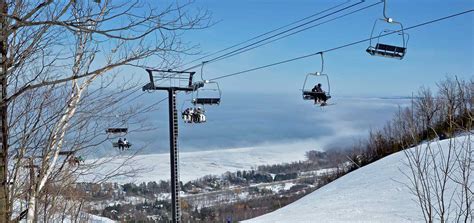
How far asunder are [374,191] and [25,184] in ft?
62.6

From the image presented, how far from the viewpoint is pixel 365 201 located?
797 inches

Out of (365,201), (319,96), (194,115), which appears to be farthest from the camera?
(365,201)

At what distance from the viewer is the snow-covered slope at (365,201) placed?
1722 cm

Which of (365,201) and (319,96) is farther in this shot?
(365,201)

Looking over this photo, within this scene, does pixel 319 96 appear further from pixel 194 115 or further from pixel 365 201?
pixel 365 201

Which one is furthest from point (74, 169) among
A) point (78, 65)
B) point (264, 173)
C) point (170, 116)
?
point (264, 173)

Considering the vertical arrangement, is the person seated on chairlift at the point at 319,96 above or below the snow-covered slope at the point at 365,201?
above

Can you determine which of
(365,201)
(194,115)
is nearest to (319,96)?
(194,115)

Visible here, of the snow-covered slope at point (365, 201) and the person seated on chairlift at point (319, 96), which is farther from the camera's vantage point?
the snow-covered slope at point (365, 201)

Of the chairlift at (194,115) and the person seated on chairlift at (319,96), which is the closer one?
the person seated on chairlift at (319,96)

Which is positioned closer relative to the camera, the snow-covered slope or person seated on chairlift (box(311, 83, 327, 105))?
person seated on chairlift (box(311, 83, 327, 105))

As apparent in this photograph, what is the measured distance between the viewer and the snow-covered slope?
56.5 feet

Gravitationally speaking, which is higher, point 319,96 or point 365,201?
point 319,96

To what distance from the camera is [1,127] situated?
4414 mm
